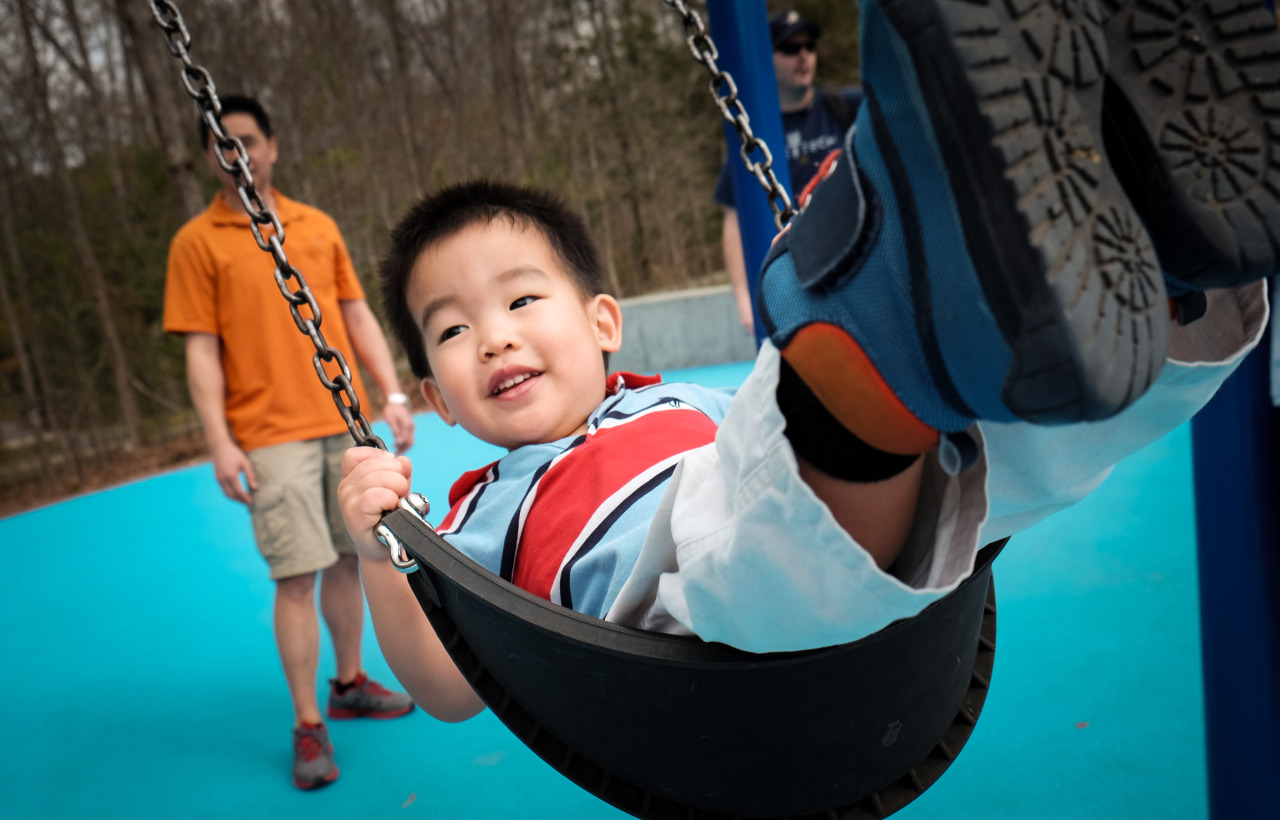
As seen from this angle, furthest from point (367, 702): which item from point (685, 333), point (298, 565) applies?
point (685, 333)

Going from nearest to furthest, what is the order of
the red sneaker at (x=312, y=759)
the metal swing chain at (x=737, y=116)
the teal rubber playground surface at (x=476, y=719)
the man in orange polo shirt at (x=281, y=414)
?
the metal swing chain at (x=737, y=116), the teal rubber playground surface at (x=476, y=719), the red sneaker at (x=312, y=759), the man in orange polo shirt at (x=281, y=414)

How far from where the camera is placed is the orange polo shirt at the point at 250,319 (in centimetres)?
178

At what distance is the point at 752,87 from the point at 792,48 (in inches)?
42.1

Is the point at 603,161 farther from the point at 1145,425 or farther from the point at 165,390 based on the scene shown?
the point at 1145,425

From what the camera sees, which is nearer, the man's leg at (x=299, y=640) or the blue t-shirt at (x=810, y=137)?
the man's leg at (x=299, y=640)

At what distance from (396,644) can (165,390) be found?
23.8ft

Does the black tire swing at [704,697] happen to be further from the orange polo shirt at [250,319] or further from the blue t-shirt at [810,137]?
the blue t-shirt at [810,137]

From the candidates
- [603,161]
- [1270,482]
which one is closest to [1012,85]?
[1270,482]

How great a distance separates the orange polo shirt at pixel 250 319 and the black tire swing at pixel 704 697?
1.00m

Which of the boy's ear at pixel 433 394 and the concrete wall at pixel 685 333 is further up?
the boy's ear at pixel 433 394

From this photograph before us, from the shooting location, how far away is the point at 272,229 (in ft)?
3.12

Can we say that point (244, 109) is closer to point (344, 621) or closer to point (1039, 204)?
point (344, 621)

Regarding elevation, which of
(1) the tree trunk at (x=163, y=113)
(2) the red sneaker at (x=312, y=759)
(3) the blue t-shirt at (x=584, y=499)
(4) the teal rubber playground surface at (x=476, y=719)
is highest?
(1) the tree trunk at (x=163, y=113)

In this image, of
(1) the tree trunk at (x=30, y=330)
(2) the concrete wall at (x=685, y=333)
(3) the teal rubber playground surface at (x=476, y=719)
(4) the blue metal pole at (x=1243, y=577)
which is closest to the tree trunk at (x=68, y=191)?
(1) the tree trunk at (x=30, y=330)
